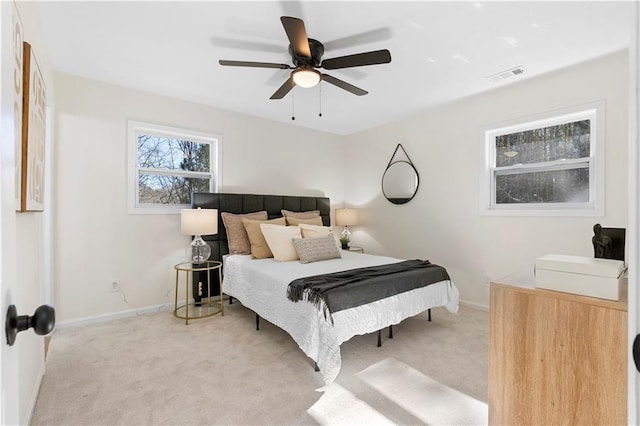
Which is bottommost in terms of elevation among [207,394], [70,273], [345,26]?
[207,394]

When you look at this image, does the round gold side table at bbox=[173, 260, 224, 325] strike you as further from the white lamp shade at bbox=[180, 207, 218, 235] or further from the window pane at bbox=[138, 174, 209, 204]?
the window pane at bbox=[138, 174, 209, 204]

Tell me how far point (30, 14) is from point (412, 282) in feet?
10.9

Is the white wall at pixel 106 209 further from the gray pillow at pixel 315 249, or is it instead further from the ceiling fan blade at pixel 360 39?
the ceiling fan blade at pixel 360 39

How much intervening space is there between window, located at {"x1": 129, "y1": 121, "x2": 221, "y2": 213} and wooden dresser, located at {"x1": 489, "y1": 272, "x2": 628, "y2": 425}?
358cm

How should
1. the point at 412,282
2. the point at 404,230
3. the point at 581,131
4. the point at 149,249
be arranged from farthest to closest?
the point at 404,230 → the point at 149,249 → the point at 581,131 → the point at 412,282

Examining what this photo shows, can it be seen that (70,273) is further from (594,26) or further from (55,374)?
(594,26)

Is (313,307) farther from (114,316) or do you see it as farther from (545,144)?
(545,144)

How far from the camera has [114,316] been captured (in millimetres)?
3281

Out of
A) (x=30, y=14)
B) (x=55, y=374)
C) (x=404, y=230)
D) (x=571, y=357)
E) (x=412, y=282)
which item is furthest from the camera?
(x=404, y=230)

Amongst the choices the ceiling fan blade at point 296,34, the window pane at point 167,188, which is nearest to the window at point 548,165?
the ceiling fan blade at point 296,34

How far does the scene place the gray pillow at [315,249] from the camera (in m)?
3.17

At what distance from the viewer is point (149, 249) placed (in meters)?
3.51

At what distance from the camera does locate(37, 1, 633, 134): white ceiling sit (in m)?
2.11

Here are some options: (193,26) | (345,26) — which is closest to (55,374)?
(193,26)
